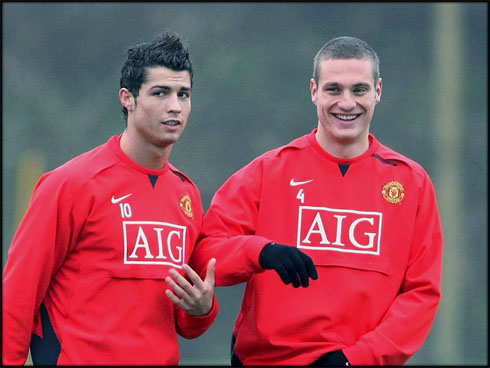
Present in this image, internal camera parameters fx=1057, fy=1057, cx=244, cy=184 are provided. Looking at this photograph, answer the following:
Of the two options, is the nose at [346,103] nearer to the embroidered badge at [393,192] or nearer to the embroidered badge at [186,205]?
the embroidered badge at [393,192]

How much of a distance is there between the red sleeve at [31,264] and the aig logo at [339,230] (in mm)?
937

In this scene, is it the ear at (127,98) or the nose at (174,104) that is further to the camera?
the ear at (127,98)

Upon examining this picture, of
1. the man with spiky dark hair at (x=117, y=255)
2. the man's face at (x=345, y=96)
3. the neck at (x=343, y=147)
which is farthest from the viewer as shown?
the neck at (x=343, y=147)

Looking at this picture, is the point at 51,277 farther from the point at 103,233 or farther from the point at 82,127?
the point at 82,127

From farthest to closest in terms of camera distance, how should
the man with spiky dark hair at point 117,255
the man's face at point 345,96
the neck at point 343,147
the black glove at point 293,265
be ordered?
the neck at point 343,147, the man's face at point 345,96, the man with spiky dark hair at point 117,255, the black glove at point 293,265

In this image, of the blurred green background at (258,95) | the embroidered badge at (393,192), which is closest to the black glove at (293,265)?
the embroidered badge at (393,192)

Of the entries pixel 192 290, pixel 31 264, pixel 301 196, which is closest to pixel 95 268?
pixel 31 264

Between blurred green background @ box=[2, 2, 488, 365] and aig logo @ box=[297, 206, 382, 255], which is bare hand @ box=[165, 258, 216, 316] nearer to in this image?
aig logo @ box=[297, 206, 382, 255]

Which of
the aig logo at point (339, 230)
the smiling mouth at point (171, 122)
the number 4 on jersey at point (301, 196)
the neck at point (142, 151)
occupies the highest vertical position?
the smiling mouth at point (171, 122)

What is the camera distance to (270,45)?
1355 cm

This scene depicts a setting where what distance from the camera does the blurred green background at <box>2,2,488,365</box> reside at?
1227 cm

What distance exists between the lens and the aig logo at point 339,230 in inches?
165

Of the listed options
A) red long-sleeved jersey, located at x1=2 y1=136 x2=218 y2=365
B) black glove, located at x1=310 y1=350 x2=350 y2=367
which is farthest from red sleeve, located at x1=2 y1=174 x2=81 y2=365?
black glove, located at x1=310 y1=350 x2=350 y2=367

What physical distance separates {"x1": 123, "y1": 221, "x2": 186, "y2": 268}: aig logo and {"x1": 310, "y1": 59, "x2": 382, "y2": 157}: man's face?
75cm
